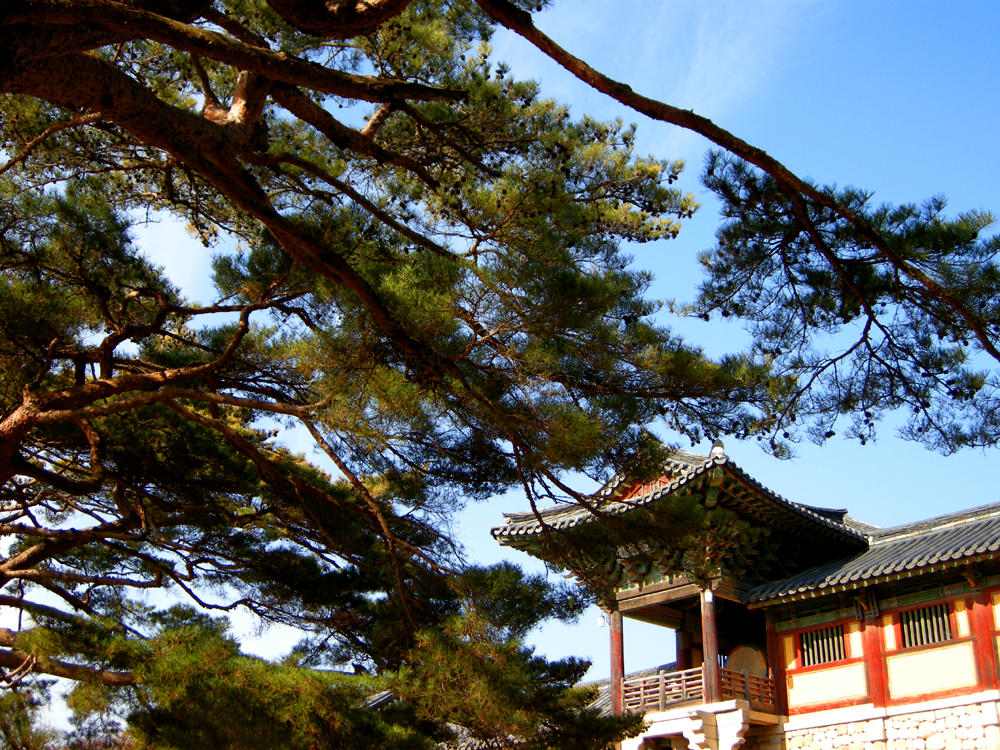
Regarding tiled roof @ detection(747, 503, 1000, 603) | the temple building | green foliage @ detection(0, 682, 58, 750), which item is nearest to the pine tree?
green foliage @ detection(0, 682, 58, 750)

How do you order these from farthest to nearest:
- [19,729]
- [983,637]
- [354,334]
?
[983,637]
[19,729]
[354,334]

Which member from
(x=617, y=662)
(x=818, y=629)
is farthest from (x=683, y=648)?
(x=818, y=629)

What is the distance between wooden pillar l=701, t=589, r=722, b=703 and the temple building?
0.05 feet

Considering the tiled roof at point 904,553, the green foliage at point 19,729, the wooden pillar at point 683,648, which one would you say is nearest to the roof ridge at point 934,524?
the tiled roof at point 904,553

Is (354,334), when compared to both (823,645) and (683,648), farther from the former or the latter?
(683,648)

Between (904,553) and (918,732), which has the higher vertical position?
(904,553)

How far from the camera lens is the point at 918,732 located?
9.43m

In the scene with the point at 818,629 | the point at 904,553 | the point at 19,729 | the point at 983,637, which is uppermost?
the point at 904,553

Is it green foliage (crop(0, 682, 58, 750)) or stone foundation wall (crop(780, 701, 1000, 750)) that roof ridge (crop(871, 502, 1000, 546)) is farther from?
green foliage (crop(0, 682, 58, 750))

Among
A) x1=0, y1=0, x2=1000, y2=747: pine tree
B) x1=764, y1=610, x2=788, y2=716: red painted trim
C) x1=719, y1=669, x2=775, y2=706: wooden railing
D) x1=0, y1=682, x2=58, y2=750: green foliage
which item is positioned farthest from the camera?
x1=764, y1=610, x2=788, y2=716: red painted trim

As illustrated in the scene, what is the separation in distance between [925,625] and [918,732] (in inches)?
42.0

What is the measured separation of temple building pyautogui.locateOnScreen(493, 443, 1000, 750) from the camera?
9289 millimetres

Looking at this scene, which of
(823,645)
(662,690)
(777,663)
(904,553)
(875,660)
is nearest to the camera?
(875,660)

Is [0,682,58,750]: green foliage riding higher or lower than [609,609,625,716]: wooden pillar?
lower
